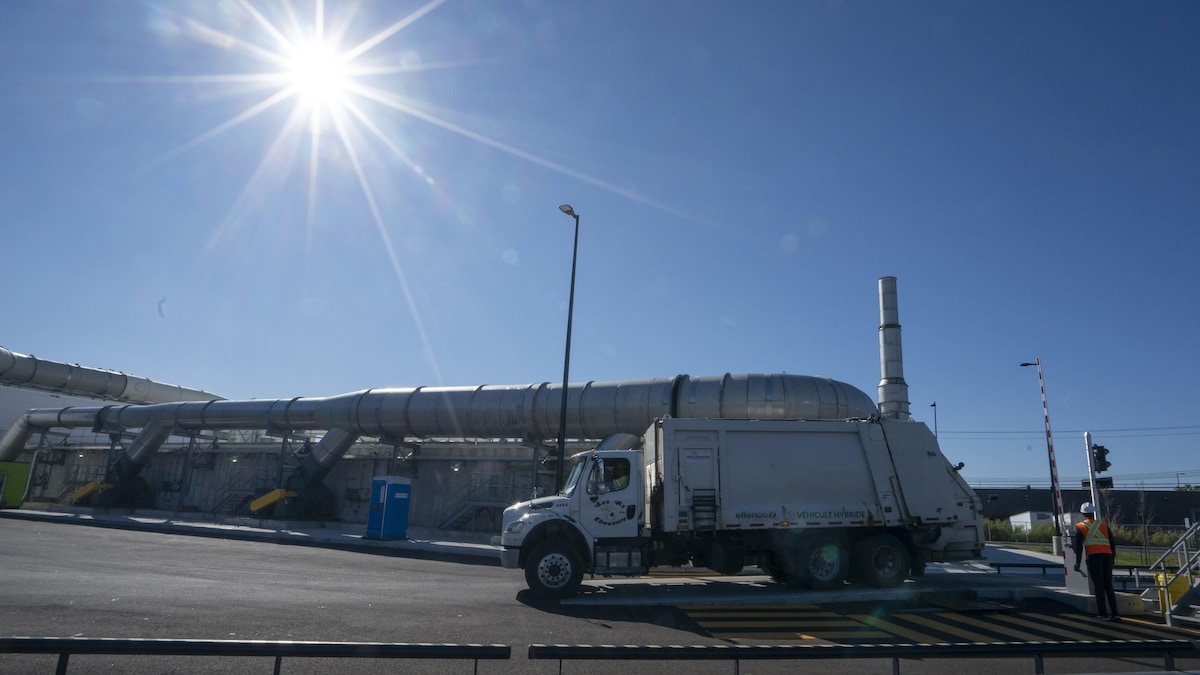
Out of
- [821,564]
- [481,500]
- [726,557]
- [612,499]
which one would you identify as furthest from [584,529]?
[481,500]

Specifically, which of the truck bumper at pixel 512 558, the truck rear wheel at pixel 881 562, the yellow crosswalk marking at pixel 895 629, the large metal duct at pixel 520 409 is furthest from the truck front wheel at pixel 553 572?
the large metal duct at pixel 520 409

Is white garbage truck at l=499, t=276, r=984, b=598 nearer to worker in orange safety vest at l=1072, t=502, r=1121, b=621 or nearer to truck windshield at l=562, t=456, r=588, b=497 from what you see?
truck windshield at l=562, t=456, r=588, b=497

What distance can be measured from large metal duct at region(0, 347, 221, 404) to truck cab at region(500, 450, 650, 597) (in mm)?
41120

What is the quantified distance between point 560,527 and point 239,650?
8.13 metres

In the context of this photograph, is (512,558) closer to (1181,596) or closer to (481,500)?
(1181,596)

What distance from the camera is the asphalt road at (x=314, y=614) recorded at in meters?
6.54

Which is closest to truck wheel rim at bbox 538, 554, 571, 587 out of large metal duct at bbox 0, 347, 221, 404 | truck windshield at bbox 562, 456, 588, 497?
truck windshield at bbox 562, 456, 588, 497

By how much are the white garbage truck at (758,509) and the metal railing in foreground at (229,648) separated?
300 inches

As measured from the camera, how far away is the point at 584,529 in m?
11.6

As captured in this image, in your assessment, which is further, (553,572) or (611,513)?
(611,513)

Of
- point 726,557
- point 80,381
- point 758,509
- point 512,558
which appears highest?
point 80,381

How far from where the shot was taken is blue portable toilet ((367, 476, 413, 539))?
23.3m

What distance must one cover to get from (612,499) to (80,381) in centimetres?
4387

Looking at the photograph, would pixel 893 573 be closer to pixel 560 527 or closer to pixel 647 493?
pixel 647 493
